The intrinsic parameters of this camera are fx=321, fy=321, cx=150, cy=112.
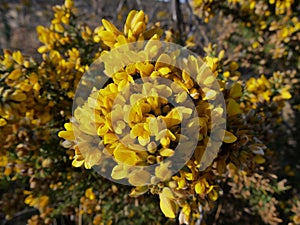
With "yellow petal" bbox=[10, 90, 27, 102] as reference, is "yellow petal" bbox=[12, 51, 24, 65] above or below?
above

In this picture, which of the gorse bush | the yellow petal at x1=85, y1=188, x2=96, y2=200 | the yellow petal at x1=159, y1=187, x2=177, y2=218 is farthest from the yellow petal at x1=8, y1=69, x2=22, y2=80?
the yellow petal at x1=159, y1=187, x2=177, y2=218

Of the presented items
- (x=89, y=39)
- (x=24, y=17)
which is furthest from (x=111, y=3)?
(x=89, y=39)

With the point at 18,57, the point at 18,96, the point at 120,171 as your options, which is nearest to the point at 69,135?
the point at 120,171

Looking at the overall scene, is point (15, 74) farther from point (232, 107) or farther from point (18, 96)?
point (232, 107)

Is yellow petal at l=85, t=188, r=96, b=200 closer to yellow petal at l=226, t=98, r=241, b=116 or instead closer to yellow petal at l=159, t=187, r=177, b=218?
yellow petal at l=159, t=187, r=177, b=218

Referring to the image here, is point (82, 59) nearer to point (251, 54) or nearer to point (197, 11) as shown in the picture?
point (197, 11)

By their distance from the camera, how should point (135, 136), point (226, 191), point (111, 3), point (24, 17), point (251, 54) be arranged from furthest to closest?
point (24, 17) → point (111, 3) → point (251, 54) → point (226, 191) → point (135, 136)

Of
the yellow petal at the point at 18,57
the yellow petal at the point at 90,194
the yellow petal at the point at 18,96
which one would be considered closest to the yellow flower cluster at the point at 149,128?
the yellow petal at the point at 18,96

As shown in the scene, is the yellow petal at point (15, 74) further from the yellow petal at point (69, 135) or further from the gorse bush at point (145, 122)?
the yellow petal at point (69, 135)

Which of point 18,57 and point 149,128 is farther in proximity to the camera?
point 18,57
